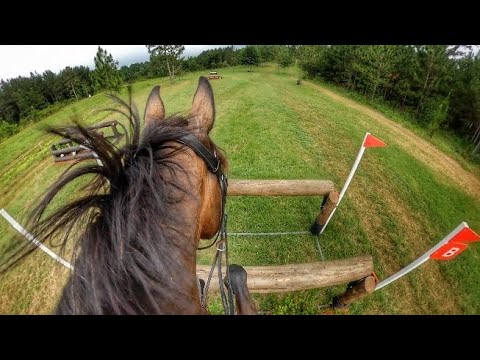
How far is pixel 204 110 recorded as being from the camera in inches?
60.8

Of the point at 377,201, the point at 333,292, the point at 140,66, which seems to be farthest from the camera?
the point at 140,66

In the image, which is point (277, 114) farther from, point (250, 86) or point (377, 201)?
point (250, 86)

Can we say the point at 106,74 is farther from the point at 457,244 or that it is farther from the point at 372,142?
the point at 457,244

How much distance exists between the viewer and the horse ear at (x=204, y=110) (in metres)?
1.51

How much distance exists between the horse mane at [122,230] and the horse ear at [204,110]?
373 mm

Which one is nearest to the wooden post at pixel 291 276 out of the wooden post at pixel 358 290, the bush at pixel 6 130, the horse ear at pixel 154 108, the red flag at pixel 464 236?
the wooden post at pixel 358 290

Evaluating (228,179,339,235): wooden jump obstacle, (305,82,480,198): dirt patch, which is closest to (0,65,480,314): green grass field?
(305,82,480,198): dirt patch

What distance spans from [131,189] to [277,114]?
40.8 feet

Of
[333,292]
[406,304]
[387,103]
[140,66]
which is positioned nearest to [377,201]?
[406,304]

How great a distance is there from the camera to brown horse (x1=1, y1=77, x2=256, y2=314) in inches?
36.8

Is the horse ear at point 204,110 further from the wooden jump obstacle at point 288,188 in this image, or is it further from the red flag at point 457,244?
the red flag at point 457,244

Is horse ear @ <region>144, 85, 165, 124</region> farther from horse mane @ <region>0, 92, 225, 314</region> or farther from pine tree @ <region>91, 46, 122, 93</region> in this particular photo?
pine tree @ <region>91, 46, 122, 93</region>

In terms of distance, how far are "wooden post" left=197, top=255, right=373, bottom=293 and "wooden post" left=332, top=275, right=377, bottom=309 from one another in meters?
0.31

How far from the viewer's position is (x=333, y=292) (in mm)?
3816
